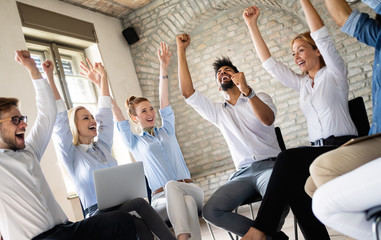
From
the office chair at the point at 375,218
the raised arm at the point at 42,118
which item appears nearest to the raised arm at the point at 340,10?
the office chair at the point at 375,218

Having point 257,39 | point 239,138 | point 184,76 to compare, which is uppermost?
point 257,39

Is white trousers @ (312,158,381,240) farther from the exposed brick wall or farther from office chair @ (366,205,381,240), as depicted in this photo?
the exposed brick wall

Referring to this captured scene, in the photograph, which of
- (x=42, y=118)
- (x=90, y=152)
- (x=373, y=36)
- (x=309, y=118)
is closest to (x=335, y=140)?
(x=309, y=118)

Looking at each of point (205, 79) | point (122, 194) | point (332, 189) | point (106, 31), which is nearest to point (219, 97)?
point (205, 79)

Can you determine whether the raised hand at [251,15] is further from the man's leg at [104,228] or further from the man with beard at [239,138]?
the man's leg at [104,228]

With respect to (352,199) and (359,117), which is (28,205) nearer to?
(352,199)

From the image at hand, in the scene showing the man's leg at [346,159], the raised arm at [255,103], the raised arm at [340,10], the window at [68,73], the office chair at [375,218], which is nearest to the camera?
the office chair at [375,218]

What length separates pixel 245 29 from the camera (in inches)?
234

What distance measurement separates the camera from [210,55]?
6188 millimetres

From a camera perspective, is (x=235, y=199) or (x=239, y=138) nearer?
(x=235, y=199)

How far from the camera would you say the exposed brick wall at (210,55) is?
5.71 metres

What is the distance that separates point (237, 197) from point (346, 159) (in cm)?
105

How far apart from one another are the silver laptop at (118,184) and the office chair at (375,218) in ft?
4.75

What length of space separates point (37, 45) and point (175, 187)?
325cm
